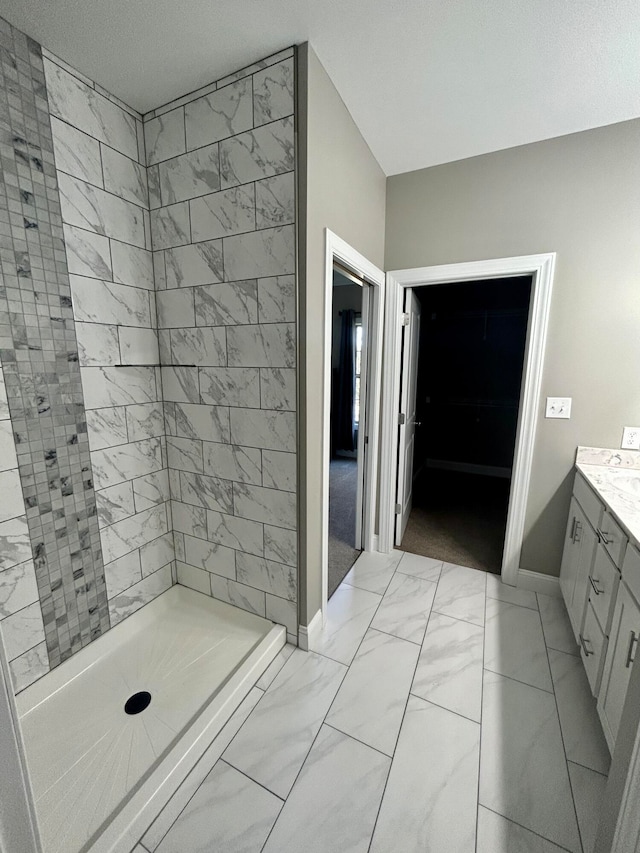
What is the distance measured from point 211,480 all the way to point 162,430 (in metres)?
0.45

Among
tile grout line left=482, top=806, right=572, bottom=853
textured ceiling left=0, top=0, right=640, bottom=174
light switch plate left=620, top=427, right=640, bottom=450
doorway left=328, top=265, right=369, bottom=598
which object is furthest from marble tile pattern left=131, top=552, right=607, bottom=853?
textured ceiling left=0, top=0, right=640, bottom=174

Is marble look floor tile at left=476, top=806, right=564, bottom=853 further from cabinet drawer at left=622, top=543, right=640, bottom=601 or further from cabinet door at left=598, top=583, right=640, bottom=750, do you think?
cabinet drawer at left=622, top=543, right=640, bottom=601

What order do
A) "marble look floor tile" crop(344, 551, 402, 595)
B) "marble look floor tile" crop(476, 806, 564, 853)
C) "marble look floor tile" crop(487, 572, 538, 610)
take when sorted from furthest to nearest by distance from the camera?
"marble look floor tile" crop(344, 551, 402, 595), "marble look floor tile" crop(487, 572, 538, 610), "marble look floor tile" crop(476, 806, 564, 853)

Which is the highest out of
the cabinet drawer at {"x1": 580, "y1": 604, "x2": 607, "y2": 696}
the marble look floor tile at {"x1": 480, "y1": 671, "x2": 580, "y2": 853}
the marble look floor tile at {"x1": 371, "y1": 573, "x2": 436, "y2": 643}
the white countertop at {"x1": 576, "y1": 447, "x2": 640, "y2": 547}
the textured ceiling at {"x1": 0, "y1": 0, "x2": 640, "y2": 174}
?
the textured ceiling at {"x1": 0, "y1": 0, "x2": 640, "y2": 174}

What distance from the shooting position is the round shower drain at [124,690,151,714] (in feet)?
5.20

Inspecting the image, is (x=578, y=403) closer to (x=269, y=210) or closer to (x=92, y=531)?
(x=269, y=210)

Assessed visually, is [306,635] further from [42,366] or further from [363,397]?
[42,366]

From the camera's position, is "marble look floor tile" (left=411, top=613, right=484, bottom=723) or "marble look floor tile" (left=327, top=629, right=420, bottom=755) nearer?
"marble look floor tile" (left=327, top=629, right=420, bottom=755)

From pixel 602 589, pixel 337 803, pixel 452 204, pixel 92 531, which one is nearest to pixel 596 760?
pixel 602 589

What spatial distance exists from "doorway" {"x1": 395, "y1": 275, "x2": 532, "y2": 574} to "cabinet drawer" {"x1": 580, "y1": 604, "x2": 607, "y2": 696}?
1719 millimetres

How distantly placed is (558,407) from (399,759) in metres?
1.96

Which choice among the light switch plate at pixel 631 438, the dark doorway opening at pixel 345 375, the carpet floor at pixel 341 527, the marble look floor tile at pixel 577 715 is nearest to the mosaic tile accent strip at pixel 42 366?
the carpet floor at pixel 341 527

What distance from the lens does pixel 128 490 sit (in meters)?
1.99

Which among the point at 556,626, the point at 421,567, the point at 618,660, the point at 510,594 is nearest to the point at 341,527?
the point at 421,567
